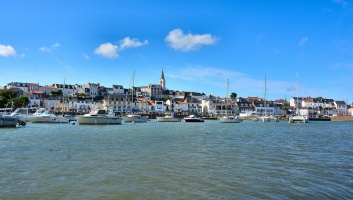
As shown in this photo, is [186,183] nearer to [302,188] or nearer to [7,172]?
[302,188]

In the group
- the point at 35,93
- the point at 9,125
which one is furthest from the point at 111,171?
the point at 35,93

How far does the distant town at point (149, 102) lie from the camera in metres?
131

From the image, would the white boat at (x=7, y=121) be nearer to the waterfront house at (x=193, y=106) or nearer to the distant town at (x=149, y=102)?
the distant town at (x=149, y=102)

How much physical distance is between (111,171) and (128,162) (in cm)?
217

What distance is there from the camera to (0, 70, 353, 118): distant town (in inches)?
5162

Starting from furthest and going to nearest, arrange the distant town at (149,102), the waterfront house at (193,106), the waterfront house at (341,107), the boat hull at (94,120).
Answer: the waterfront house at (341,107) → the waterfront house at (193,106) → the distant town at (149,102) → the boat hull at (94,120)

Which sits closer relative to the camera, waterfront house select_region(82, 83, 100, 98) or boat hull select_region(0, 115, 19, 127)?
boat hull select_region(0, 115, 19, 127)

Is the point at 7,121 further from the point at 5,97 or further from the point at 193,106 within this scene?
the point at 193,106

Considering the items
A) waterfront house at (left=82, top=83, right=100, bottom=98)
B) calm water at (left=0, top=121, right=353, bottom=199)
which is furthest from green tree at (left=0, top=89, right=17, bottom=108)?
calm water at (left=0, top=121, right=353, bottom=199)

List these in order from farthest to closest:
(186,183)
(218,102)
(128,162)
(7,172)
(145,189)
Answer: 1. (218,102)
2. (128,162)
3. (7,172)
4. (186,183)
5. (145,189)

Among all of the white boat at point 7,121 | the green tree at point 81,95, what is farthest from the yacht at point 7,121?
the green tree at point 81,95

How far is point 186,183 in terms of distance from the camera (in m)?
10.5

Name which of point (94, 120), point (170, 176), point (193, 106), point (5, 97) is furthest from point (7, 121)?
point (193, 106)

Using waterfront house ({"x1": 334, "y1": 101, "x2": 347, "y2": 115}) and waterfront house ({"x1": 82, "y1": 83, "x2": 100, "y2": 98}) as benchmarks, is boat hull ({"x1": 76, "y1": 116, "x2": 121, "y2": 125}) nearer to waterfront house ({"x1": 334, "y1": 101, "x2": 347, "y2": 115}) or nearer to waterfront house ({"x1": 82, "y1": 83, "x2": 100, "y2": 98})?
waterfront house ({"x1": 82, "y1": 83, "x2": 100, "y2": 98})
